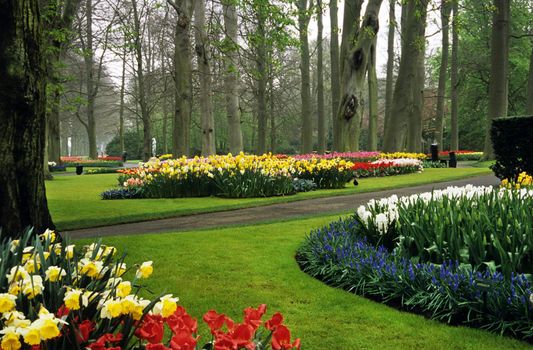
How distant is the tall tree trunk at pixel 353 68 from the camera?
57.5 feet

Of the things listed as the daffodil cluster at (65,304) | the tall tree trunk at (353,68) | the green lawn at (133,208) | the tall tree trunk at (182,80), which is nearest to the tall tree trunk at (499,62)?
the tall tree trunk at (353,68)

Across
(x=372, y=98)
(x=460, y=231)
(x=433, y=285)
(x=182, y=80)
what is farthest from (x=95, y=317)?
(x=372, y=98)

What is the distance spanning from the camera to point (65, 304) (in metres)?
1.88

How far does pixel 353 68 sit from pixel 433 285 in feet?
50.6

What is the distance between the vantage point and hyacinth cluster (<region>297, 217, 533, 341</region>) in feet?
10.5

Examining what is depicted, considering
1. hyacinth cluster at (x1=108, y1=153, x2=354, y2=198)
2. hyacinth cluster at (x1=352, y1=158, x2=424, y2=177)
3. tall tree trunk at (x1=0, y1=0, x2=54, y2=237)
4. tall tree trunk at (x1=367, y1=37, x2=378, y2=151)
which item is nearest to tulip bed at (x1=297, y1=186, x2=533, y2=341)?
tall tree trunk at (x1=0, y1=0, x2=54, y2=237)

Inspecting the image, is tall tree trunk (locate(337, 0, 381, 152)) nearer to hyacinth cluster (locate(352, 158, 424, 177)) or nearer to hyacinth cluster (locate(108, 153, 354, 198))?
hyacinth cluster (locate(352, 158, 424, 177))

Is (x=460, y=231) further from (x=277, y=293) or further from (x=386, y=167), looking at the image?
(x=386, y=167)

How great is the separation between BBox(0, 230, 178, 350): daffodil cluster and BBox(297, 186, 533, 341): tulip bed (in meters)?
2.35

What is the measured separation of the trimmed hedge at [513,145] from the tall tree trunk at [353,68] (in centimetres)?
759

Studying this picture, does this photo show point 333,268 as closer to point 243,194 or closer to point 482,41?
point 243,194

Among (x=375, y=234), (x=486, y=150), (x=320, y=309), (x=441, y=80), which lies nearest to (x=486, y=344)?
(x=320, y=309)

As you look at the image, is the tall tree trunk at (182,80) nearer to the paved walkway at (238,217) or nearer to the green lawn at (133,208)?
the green lawn at (133,208)

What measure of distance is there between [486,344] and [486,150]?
2182 cm
